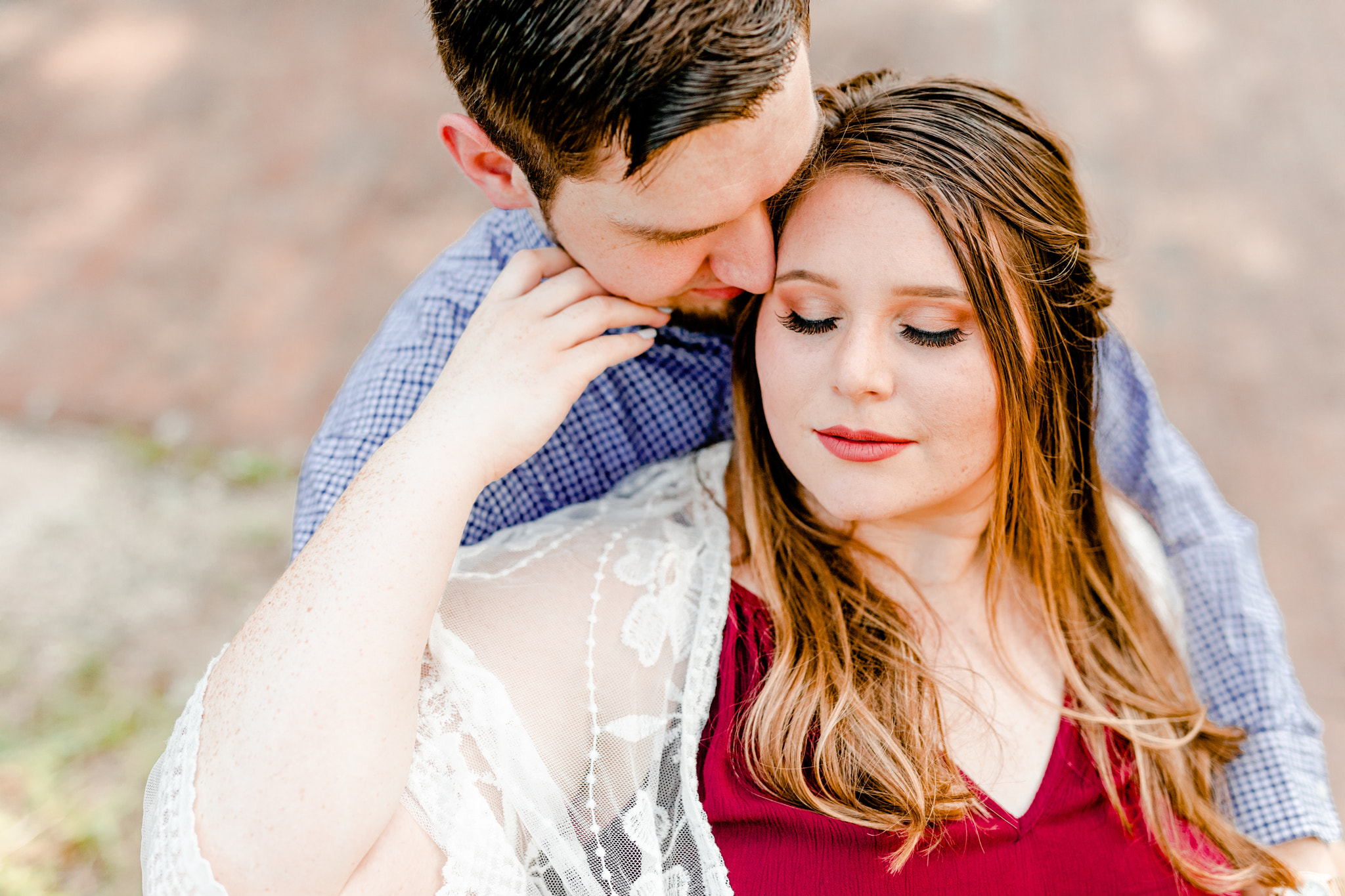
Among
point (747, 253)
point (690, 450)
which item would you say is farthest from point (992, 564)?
point (747, 253)

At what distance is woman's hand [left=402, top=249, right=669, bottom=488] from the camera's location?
1.78 metres

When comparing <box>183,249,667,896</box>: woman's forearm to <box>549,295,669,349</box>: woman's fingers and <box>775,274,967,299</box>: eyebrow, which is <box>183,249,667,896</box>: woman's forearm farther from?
<box>775,274,967,299</box>: eyebrow

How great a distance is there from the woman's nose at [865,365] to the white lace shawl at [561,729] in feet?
1.48

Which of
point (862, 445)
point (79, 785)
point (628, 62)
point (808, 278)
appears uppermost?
point (628, 62)

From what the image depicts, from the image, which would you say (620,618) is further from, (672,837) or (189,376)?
(189,376)

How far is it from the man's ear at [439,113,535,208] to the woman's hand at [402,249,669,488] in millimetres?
111

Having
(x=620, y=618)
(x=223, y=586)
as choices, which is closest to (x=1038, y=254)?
(x=620, y=618)

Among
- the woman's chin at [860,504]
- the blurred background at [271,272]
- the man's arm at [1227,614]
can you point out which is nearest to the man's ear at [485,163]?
the woman's chin at [860,504]

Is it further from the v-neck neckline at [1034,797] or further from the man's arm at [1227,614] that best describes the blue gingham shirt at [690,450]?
the v-neck neckline at [1034,797]

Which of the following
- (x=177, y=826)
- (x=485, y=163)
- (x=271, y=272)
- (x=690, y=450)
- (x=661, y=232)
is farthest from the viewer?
(x=271, y=272)

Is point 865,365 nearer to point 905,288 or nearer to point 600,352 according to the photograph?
point 905,288

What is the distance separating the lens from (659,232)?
1.74 m

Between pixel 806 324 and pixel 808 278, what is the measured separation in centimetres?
9

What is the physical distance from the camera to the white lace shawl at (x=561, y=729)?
5.27 feet
